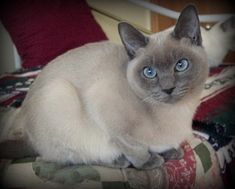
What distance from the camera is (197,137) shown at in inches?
44.1

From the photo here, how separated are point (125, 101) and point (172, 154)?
0.67ft

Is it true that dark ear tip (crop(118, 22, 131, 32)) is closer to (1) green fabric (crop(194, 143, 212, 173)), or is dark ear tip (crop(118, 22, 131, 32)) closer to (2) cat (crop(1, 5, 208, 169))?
(2) cat (crop(1, 5, 208, 169))

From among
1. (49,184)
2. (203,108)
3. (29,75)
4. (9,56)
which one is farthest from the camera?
(9,56)

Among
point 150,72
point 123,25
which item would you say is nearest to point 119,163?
point 150,72

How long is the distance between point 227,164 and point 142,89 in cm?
41

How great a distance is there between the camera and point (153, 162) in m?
0.97

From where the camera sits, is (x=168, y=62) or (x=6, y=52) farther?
(x=6, y=52)

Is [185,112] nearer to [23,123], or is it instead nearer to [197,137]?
[197,137]

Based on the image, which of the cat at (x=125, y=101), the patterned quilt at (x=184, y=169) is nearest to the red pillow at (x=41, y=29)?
the patterned quilt at (x=184, y=169)

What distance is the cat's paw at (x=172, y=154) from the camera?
3.33ft

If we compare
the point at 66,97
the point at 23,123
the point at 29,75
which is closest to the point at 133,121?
the point at 66,97

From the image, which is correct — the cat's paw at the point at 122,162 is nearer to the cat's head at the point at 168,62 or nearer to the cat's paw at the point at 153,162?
the cat's paw at the point at 153,162

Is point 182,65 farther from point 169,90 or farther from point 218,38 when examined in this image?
point 218,38

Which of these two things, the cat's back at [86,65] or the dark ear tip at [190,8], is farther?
the cat's back at [86,65]
